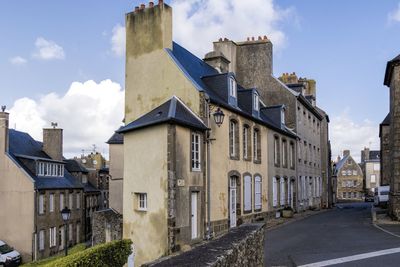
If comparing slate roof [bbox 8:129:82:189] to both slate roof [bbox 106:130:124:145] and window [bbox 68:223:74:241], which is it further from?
slate roof [bbox 106:130:124:145]

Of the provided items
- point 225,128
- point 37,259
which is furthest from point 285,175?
point 37,259

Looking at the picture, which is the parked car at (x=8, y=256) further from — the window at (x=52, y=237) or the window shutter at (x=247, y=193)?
the window shutter at (x=247, y=193)

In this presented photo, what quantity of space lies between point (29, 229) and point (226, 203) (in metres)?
17.7

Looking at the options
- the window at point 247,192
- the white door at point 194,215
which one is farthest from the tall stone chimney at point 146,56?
the window at point 247,192

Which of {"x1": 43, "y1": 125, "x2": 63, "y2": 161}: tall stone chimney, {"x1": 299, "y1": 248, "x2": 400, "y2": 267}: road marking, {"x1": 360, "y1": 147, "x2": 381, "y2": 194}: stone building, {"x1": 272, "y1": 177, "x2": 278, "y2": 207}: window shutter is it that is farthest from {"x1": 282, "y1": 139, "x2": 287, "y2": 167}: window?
{"x1": 360, "y1": 147, "x2": 381, "y2": 194}: stone building

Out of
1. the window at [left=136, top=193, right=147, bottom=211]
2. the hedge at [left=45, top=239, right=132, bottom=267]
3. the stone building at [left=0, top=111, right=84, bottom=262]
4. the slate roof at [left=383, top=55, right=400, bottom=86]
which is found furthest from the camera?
the stone building at [left=0, top=111, right=84, bottom=262]

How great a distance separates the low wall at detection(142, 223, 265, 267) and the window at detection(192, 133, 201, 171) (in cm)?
665

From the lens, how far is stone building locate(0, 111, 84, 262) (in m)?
31.6

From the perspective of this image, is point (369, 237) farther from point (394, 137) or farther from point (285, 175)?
point (285, 175)

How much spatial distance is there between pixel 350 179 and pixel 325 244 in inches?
2536

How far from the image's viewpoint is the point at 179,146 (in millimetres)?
16484

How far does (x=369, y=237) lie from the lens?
1658 cm

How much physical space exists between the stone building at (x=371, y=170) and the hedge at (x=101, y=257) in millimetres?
66499

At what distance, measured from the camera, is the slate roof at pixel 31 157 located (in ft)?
110
